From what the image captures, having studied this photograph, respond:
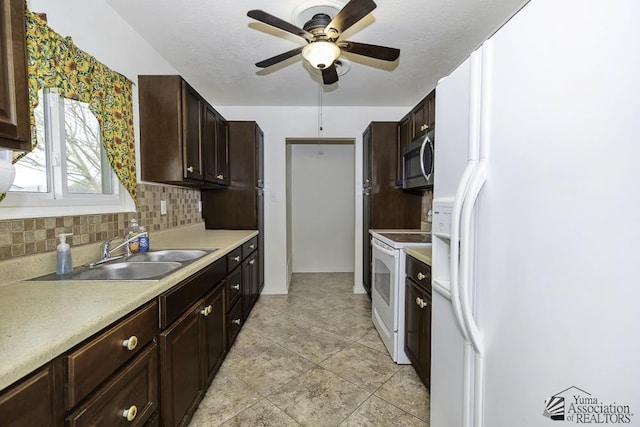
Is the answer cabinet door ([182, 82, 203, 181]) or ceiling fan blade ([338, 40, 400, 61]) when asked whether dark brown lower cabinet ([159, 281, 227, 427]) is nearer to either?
cabinet door ([182, 82, 203, 181])

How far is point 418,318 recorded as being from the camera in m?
1.74

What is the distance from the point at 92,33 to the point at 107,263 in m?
1.31

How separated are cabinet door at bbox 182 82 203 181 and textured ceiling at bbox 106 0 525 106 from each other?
0.40 meters

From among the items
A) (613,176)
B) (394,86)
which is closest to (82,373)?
(613,176)

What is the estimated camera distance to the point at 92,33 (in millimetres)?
1596

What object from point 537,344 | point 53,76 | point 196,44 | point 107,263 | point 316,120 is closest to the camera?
point 537,344

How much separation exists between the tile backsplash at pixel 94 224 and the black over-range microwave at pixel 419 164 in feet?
7.00

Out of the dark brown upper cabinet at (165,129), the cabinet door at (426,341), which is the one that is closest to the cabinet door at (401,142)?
the cabinet door at (426,341)

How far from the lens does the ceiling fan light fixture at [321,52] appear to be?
1.69 metres

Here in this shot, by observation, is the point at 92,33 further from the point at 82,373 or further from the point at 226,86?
the point at 82,373

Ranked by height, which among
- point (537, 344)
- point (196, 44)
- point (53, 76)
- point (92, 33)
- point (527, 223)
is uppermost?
point (196, 44)

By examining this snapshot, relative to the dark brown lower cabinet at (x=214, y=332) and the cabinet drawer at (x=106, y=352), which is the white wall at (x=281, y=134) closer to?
the dark brown lower cabinet at (x=214, y=332)

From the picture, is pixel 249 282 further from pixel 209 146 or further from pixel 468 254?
pixel 468 254

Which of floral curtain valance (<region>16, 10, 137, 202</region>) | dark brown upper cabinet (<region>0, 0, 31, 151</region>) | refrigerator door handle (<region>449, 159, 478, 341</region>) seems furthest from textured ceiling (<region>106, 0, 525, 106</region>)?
refrigerator door handle (<region>449, 159, 478, 341</region>)
